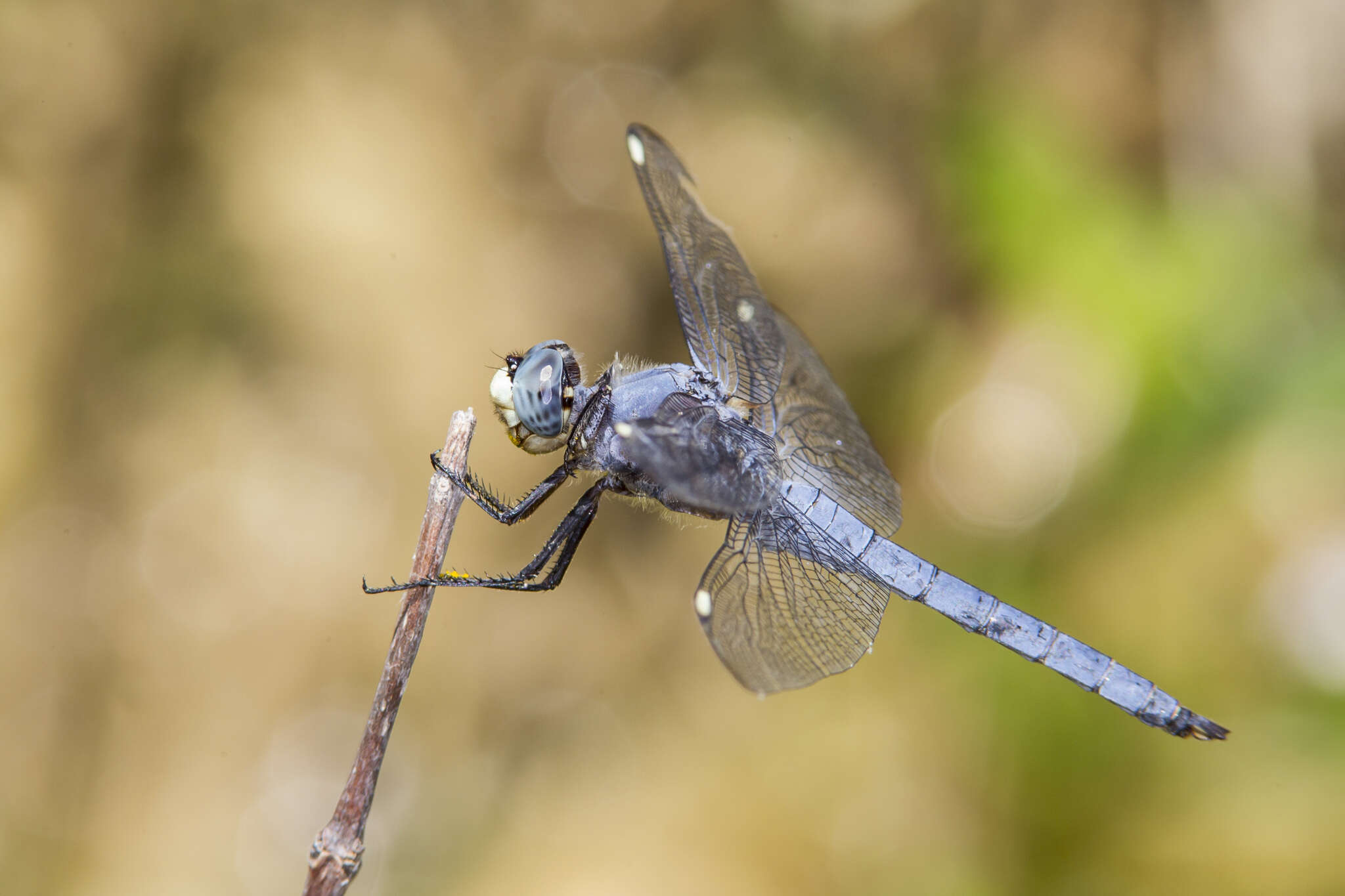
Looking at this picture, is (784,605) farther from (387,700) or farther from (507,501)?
(387,700)

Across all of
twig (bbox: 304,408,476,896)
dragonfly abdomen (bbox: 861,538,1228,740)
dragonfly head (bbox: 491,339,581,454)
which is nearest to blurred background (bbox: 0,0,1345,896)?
dragonfly head (bbox: 491,339,581,454)

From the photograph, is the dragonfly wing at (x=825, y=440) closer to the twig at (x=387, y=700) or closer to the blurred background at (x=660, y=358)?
the blurred background at (x=660, y=358)

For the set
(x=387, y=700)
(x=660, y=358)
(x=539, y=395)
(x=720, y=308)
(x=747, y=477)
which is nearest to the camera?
(x=387, y=700)

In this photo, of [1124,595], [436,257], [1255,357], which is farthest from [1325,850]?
[436,257]

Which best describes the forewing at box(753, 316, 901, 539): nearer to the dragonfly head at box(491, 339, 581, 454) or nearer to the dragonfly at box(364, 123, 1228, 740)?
the dragonfly at box(364, 123, 1228, 740)

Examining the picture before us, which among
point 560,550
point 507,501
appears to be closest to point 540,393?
point 507,501

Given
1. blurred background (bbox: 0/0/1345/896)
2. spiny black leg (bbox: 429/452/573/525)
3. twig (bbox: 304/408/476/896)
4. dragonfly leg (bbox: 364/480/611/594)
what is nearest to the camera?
twig (bbox: 304/408/476/896)

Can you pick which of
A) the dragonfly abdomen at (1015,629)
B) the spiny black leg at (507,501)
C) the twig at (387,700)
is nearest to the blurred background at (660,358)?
A: the spiny black leg at (507,501)

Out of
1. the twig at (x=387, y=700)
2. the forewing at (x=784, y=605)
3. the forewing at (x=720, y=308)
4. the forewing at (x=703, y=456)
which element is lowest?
the twig at (x=387, y=700)
